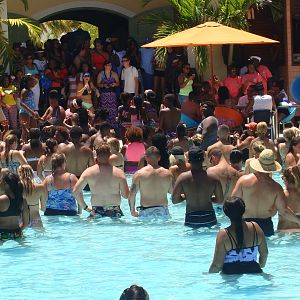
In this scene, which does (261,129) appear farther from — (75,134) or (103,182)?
(103,182)

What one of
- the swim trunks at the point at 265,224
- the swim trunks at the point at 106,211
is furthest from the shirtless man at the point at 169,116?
the swim trunks at the point at 265,224

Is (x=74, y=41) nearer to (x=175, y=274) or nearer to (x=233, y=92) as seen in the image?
(x=233, y=92)

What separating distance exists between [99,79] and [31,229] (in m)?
10.1

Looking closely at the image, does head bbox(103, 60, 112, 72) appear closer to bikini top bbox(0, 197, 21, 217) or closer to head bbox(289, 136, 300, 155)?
head bbox(289, 136, 300, 155)

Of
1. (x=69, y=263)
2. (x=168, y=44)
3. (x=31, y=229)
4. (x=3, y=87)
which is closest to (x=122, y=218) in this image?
(x=31, y=229)

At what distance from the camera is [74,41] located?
84.0ft

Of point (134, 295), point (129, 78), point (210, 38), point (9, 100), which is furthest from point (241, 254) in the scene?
point (129, 78)

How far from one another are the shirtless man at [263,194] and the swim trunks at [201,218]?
1237mm

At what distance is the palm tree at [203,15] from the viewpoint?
23.1 m

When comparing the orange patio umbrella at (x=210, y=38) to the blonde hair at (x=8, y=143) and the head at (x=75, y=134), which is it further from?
the blonde hair at (x=8, y=143)

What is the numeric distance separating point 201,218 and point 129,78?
1067cm

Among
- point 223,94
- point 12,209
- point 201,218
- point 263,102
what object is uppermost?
point 223,94

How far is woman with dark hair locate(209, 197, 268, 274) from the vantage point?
927cm

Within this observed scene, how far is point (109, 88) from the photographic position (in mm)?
22734
